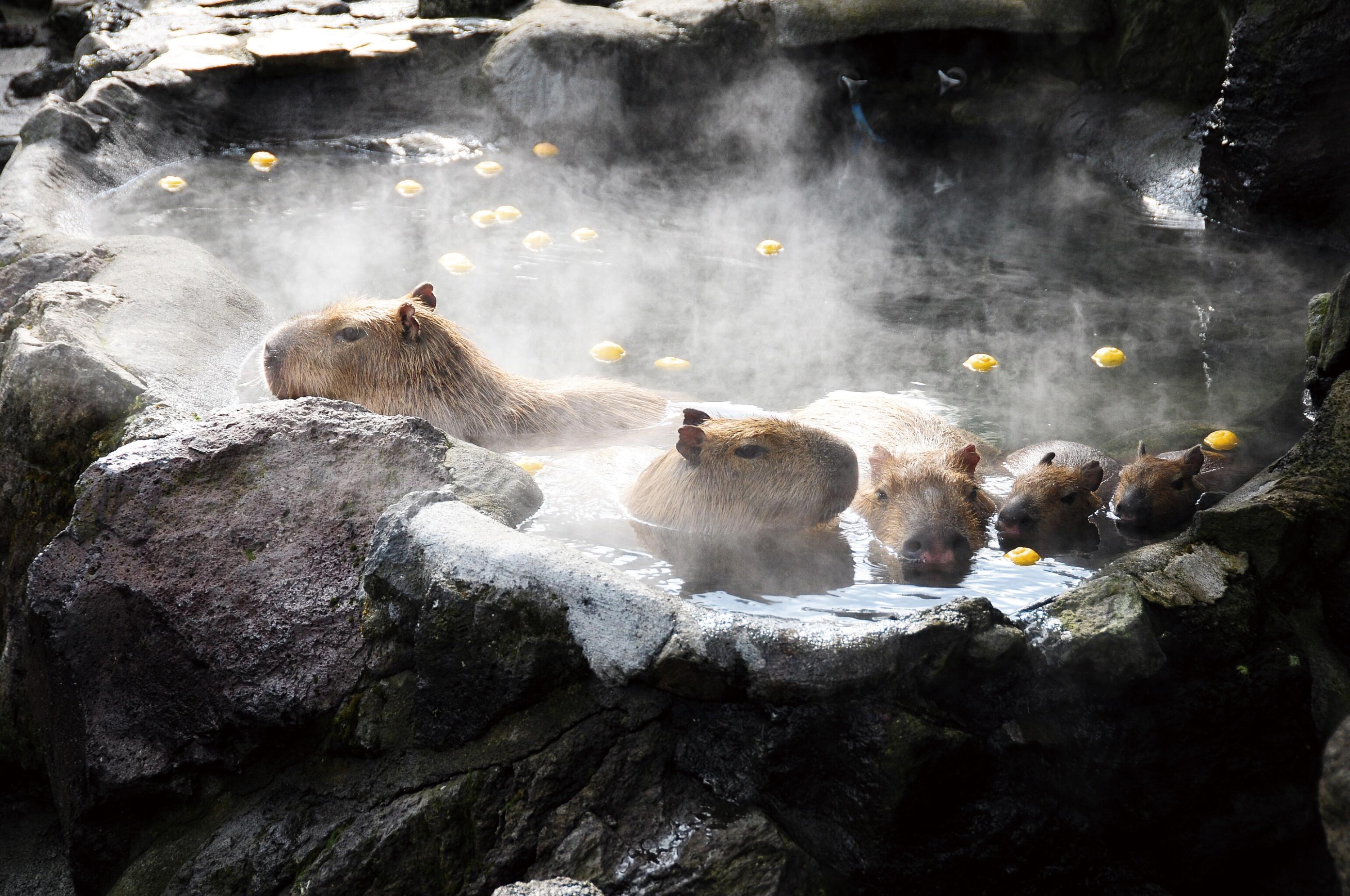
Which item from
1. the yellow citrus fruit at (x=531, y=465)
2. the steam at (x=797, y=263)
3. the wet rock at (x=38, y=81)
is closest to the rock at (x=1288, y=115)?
the steam at (x=797, y=263)

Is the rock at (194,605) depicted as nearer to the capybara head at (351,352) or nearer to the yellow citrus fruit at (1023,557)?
the capybara head at (351,352)

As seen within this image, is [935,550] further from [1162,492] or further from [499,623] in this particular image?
[499,623]

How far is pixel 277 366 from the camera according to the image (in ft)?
14.1

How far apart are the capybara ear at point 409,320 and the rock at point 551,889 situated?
2.60 meters

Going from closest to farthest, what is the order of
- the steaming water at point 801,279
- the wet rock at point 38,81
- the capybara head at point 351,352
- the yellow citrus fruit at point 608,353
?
the capybara head at point 351,352 → the steaming water at point 801,279 → the yellow citrus fruit at point 608,353 → the wet rock at point 38,81

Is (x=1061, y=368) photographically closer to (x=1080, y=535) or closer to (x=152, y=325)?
(x=1080, y=535)

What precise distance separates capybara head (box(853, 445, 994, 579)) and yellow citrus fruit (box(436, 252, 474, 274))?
277 centimetres

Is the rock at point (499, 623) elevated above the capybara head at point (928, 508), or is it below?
above

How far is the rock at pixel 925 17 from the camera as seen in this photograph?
7.48 meters

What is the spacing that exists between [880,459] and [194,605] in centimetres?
237

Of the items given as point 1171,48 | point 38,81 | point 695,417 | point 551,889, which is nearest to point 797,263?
point 695,417

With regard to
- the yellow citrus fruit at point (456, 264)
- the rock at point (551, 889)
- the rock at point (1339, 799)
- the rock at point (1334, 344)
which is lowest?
the yellow citrus fruit at point (456, 264)

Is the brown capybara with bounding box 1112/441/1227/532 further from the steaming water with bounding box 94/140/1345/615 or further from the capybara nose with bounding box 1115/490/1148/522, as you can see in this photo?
the steaming water with bounding box 94/140/1345/615

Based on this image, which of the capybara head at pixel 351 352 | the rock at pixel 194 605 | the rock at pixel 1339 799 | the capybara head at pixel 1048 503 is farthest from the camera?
the capybara head at pixel 351 352
